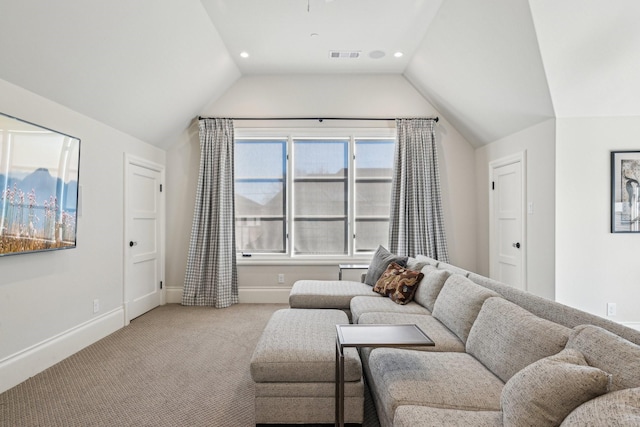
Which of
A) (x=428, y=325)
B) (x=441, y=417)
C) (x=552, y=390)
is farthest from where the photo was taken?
(x=428, y=325)

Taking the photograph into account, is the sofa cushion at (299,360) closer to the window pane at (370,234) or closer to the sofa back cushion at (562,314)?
the sofa back cushion at (562,314)

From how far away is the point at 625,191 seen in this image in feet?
10.1

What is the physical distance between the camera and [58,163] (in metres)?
2.63

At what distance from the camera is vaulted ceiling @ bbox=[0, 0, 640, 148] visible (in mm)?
2359

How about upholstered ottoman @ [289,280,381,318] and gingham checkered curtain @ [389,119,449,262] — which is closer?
upholstered ottoman @ [289,280,381,318]

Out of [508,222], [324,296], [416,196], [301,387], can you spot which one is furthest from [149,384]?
[508,222]

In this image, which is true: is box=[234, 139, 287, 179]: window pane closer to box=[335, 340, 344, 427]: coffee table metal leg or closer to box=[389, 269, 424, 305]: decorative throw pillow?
box=[389, 269, 424, 305]: decorative throw pillow

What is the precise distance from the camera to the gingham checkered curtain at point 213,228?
170 inches

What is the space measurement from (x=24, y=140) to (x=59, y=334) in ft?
5.37

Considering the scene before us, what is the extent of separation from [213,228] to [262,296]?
46.8 inches

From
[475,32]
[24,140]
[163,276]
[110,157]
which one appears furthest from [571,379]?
[163,276]

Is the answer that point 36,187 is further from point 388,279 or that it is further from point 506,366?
point 506,366

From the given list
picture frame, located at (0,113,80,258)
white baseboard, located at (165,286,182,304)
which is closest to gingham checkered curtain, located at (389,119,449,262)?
white baseboard, located at (165,286,182,304)

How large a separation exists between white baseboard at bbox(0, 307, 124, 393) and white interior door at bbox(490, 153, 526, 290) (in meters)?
4.55
